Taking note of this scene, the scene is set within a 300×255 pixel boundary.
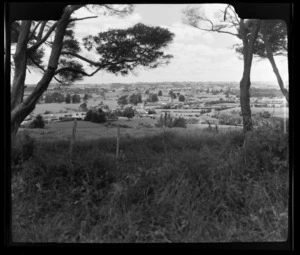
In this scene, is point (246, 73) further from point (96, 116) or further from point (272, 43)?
point (96, 116)

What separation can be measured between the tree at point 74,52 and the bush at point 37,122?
11 centimetres

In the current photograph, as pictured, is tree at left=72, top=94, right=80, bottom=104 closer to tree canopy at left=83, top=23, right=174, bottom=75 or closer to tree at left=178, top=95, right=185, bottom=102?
tree canopy at left=83, top=23, right=174, bottom=75

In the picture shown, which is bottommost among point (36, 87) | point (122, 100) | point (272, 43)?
point (122, 100)

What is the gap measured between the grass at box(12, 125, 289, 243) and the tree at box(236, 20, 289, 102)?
64 cm

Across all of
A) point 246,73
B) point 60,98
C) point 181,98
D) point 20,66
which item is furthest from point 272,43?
point 20,66

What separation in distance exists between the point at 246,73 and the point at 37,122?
1.89 meters

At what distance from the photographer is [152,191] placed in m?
3.93

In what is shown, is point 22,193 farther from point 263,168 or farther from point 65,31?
point 263,168

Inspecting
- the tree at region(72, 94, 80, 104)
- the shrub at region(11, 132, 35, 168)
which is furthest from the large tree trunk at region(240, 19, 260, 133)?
the shrub at region(11, 132, 35, 168)

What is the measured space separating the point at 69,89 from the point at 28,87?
38 centimetres

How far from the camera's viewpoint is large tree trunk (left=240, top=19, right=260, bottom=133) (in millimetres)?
4008

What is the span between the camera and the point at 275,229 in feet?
12.6

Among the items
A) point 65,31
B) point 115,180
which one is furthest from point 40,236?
point 65,31
